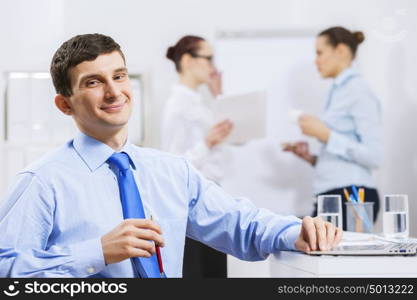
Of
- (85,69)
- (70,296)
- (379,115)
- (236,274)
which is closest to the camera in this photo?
(70,296)

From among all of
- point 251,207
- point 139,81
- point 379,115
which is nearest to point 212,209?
point 251,207

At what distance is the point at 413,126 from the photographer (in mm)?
4074

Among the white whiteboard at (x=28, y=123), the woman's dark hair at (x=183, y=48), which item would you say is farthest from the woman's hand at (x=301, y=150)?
the white whiteboard at (x=28, y=123)

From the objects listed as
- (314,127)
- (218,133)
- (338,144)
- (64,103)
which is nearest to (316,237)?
(64,103)

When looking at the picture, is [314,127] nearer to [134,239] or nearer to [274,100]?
[274,100]

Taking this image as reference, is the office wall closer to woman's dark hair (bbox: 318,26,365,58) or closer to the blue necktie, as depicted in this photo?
woman's dark hair (bbox: 318,26,365,58)

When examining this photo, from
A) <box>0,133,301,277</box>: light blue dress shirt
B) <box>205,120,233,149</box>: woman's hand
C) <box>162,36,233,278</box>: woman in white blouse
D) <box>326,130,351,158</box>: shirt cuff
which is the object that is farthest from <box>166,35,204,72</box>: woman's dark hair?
<box>0,133,301,277</box>: light blue dress shirt

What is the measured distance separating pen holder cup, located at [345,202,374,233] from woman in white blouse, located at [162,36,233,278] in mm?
1770

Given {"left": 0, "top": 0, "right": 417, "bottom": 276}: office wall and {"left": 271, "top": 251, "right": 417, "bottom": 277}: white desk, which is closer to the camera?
{"left": 271, "top": 251, "right": 417, "bottom": 277}: white desk

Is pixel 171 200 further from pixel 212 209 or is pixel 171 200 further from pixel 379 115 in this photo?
pixel 379 115

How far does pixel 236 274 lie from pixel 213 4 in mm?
1992

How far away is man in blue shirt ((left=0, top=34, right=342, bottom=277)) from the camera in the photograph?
1.18 metres

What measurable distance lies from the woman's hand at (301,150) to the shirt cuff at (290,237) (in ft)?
8.39

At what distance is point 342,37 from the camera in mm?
3701
